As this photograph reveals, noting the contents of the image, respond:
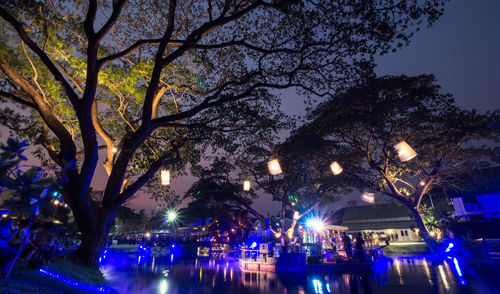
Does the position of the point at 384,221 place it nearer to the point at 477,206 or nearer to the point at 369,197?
the point at 477,206

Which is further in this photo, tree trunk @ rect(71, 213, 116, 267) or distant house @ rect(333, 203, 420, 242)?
distant house @ rect(333, 203, 420, 242)

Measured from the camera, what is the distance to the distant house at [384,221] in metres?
33.0

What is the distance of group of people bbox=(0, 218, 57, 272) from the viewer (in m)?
3.41

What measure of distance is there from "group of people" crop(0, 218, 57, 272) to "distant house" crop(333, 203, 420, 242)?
3308cm

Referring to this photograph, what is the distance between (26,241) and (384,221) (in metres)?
39.7

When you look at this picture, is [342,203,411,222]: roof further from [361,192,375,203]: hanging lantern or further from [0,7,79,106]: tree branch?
[0,7,79,106]: tree branch

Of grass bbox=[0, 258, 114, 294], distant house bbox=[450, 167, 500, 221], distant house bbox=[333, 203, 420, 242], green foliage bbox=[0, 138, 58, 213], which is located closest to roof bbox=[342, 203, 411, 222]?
distant house bbox=[333, 203, 420, 242]

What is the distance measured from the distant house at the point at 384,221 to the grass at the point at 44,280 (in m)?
32.0

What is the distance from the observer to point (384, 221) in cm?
3494

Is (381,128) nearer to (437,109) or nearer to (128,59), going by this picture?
(437,109)

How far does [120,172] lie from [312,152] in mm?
13454

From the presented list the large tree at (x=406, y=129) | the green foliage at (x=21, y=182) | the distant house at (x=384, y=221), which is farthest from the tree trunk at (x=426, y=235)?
the green foliage at (x=21, y=182)

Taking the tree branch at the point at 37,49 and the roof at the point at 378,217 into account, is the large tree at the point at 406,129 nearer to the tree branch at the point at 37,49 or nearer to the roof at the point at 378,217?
the tree branch at the point at 37,49

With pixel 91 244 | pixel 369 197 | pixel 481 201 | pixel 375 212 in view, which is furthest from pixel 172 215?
pixel 481 201
